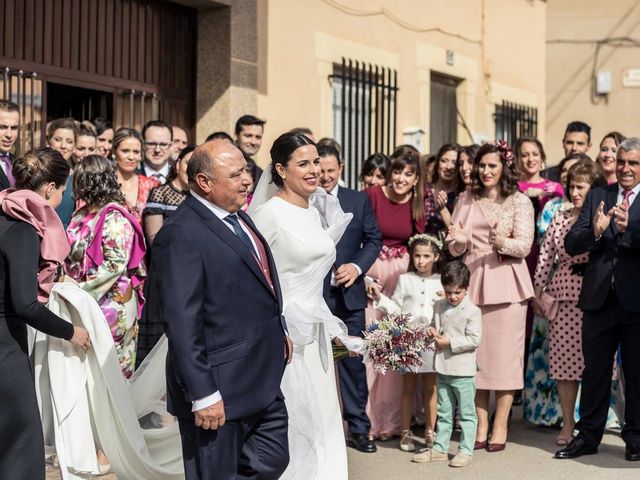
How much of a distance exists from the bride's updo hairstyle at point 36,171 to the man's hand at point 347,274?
258 centimetres

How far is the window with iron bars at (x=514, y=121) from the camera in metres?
16.8

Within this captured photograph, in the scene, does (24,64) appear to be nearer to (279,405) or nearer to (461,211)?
(461,211)

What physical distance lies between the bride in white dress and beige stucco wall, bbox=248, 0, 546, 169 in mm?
5061

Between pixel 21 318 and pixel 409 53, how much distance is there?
383 inches

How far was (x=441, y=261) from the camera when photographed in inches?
322

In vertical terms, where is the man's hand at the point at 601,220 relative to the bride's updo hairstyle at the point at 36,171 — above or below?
below

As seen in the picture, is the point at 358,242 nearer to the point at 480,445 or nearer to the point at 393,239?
the point at 393,239

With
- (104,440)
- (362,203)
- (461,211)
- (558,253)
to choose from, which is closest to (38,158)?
(104,440)

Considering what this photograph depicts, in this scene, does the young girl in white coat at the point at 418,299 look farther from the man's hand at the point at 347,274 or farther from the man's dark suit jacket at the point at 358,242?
the man's hand at the point at 347,274

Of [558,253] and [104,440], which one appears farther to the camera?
[558,253]

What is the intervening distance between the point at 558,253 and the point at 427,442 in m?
1.70

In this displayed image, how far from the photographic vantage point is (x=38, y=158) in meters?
5.61

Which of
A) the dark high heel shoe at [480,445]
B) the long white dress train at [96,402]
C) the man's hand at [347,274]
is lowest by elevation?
the dark high heel shoe at [480,445]

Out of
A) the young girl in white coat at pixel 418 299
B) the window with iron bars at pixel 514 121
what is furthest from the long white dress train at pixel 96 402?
the window with iron bars at pixel 514 121
